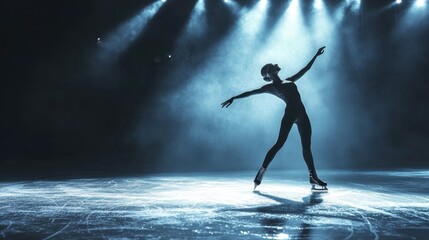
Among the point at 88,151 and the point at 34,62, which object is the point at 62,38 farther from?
the point at 88,151

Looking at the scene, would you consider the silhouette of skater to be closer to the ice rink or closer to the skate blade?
the skate blade

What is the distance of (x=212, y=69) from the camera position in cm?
1344

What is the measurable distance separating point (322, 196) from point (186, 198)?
60.4 inches

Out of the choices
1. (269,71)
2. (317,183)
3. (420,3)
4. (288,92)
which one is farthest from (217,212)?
(420,3)

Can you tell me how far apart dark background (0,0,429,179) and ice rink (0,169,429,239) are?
706 cm

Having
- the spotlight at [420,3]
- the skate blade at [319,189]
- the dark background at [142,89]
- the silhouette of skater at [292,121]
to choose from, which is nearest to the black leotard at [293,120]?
the silhouette of skater at [292,121]

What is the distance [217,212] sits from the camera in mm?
3910

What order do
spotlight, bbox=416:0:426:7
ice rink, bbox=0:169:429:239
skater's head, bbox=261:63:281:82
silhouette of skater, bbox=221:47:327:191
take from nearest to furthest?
1. ice rink, bbox=0:169:429:239
2. silhouette of skater, bbox=221:47:327:191
3. skater's head, bbox=261:63:281:82
4. spotlight, bbox=416:0:426:7

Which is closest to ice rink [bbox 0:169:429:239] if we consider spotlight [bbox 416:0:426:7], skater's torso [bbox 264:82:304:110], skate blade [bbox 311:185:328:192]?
skate blade [bbox 311:185:328:192]

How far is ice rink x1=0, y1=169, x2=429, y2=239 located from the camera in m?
3.05

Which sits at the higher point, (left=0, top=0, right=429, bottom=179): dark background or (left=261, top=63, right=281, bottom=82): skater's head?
(left=0, top=0, right=429, bottom=179): dark background

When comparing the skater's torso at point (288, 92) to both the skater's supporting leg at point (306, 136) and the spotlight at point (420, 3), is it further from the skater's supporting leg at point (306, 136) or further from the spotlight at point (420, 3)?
the spotlight at point (420, 3)

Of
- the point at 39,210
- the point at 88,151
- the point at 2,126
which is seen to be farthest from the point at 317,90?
the point at 39,210

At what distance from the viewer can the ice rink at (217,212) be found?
3055mm
